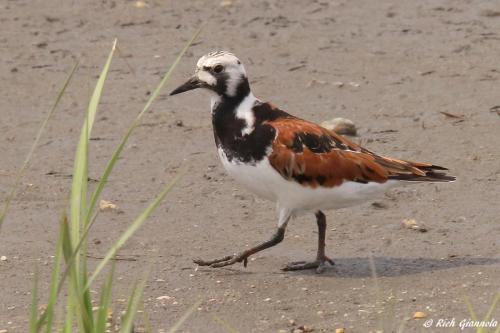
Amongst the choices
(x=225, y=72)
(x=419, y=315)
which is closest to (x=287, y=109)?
(x=225, y=72)

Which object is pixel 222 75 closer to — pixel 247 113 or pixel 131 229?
pixel 247 113

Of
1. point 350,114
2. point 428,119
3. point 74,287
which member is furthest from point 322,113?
point 74,287

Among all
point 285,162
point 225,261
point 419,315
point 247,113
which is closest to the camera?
point 419,315

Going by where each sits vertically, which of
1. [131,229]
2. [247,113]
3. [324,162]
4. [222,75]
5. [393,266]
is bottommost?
[393,266]

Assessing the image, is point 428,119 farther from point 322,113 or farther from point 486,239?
point 486,239

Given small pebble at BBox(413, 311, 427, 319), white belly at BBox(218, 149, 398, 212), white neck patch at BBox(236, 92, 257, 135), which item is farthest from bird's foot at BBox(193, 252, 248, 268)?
small pebble at BBox(413, 311, 427, 319)

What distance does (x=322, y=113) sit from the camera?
34.3 feet

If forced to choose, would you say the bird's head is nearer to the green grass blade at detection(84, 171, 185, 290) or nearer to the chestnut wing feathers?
the chestnut wing feathers

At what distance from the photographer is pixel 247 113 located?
24.3 ft

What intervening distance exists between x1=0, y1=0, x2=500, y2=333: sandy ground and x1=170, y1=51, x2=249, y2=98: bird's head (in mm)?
880

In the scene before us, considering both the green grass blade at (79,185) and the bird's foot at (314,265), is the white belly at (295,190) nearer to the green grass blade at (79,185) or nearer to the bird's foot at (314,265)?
the bird's foot at (314,265)

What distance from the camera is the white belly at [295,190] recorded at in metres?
7.24

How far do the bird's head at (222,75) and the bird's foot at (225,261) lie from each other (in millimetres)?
1003

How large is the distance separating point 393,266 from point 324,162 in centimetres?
80
